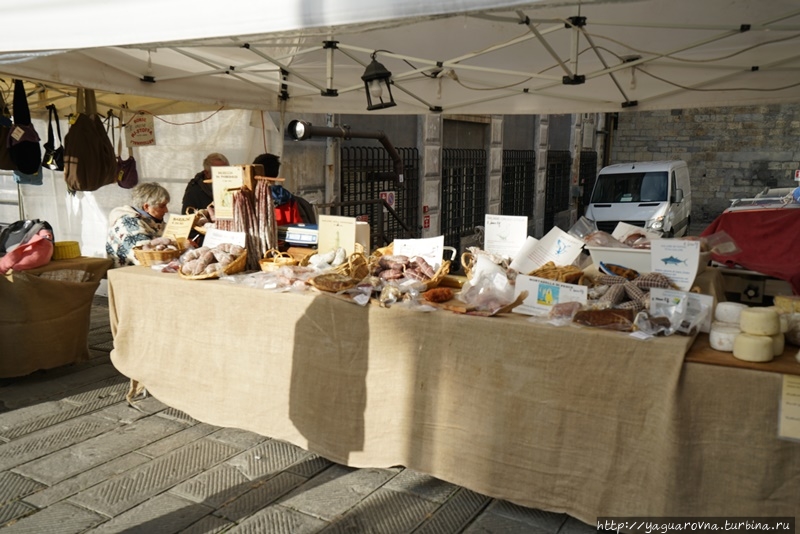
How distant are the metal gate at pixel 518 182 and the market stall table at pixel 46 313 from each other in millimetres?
10868

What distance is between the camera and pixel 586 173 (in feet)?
68.7

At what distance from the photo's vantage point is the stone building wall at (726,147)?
63.5ft

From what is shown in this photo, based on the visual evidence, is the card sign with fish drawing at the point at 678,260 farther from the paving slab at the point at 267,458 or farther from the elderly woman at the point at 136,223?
the elderly woman at the point at 136,223

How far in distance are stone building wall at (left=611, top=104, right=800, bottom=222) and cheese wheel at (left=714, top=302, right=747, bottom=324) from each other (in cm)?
1960

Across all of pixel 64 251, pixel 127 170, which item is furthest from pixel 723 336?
pixel 127 170

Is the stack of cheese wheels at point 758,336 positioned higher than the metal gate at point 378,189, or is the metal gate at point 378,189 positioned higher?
the metal gate at point 378,189

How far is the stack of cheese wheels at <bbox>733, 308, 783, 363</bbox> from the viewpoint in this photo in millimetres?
2277

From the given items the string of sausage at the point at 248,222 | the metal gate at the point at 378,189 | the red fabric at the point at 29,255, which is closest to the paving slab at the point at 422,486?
the string of sausage at the point at 248,222

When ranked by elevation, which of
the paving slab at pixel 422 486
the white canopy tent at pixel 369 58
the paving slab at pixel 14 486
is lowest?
the paving slab at pixel 14 486

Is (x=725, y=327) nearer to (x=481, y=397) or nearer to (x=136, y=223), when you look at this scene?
(x=481, y=397)

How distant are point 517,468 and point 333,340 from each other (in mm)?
1087

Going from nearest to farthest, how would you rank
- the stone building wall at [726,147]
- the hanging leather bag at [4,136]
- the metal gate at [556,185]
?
the hanging leather bag at [4,136] → the metal gate at [556,185] → the stone building wall at [726,147]

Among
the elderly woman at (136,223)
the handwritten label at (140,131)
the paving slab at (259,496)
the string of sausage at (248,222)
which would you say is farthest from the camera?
the handwritten label at (140,131)

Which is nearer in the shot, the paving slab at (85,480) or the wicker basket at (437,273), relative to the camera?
the paving slab at (85,480)
